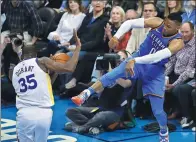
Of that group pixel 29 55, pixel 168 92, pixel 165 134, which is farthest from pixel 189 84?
pixel 29 55

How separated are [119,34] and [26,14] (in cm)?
420

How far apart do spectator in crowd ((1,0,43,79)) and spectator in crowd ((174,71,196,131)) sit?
11.2 ft

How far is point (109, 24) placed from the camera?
9820mm

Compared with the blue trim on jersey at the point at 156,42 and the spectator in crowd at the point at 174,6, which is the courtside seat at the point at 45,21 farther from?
the blue trim on jersey at the point at 156,42

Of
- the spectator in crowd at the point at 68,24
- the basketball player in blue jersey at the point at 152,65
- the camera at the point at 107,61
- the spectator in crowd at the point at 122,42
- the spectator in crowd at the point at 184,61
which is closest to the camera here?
the basketball player in blue jersey at the point at 152,65

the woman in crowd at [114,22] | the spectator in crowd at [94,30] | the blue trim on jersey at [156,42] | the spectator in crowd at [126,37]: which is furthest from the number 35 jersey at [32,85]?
the spectator in crowd at [94,30]

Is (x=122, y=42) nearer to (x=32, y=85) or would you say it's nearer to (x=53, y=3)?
(x=53, y=3)

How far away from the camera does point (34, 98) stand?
568 centimetres

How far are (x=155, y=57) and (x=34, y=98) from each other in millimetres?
1669

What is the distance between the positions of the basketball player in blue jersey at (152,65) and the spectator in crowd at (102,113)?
3.22ft

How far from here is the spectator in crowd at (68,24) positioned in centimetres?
1060

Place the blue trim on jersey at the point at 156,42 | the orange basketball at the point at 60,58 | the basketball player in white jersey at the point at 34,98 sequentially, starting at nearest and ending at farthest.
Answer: the basketball player in white jersey at the point at 34,98, the orange basketball at the point at 60,58, the blue trim on jersey at the point at 156,42

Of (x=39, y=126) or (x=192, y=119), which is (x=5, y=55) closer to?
(x=192, y=119)

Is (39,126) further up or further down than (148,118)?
further up
